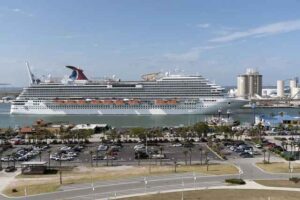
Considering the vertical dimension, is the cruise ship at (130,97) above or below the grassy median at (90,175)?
above

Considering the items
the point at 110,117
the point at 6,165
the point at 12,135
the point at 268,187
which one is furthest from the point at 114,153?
the point at 110,117

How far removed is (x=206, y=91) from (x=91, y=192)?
54.1 metres

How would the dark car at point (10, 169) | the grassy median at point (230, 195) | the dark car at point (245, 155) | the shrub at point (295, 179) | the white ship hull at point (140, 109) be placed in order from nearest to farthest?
the grassy median at point (230, 195) → the shrub at point (295, 179) → the dark car at point (10, 169) → the dark car at point (245, 155) → the white ship hull at point (140, 109)

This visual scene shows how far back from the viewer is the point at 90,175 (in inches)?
974

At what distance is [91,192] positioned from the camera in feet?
67.3

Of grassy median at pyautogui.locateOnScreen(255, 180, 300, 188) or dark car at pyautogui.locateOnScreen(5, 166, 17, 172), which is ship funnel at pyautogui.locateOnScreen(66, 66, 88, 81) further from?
grassy median at pyautogui.locateOnScreen(255, 180, 300, 188)

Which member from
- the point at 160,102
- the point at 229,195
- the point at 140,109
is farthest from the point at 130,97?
the point at 229,195

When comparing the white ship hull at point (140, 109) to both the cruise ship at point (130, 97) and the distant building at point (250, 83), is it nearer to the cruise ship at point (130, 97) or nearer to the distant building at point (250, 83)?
the cruise ship at point (130, 97)

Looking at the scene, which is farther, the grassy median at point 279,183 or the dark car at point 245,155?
the dark car at point 245,155

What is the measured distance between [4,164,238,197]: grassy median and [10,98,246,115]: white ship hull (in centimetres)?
4573

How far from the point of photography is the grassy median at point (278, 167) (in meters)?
25.2

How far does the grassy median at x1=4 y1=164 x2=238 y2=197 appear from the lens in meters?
21.6

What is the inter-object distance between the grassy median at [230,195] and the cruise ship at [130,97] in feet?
172

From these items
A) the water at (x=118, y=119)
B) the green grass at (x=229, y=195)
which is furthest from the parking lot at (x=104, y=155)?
the water at (x=118, y=119)
